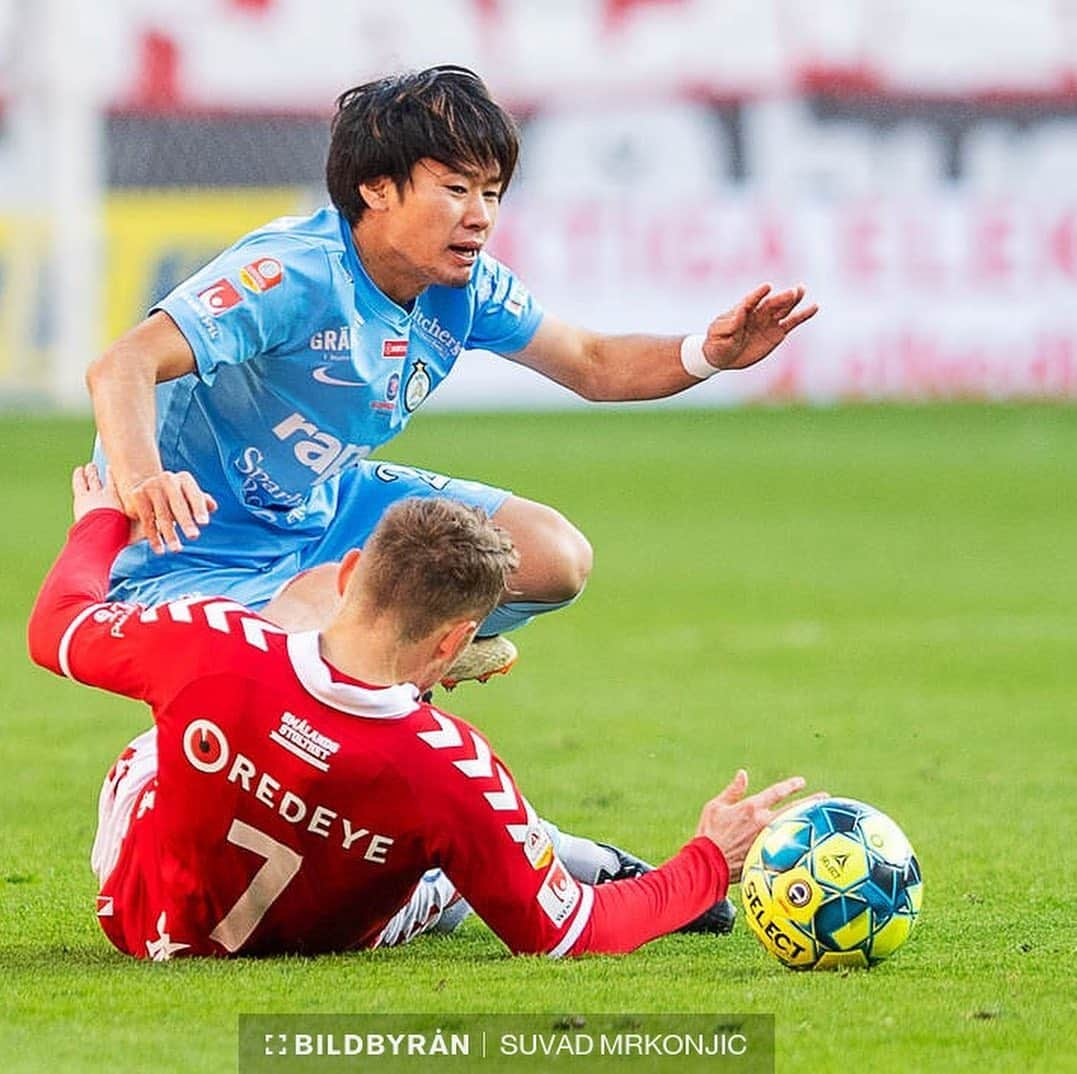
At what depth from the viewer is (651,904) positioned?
513 cm

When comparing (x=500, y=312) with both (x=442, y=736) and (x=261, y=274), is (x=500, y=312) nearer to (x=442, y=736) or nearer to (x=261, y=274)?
(x=261, y=274)

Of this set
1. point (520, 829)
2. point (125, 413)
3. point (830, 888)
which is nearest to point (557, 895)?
point (520, 829)

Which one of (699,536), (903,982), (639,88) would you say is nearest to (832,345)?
(639,88)

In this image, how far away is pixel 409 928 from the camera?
5523 mm

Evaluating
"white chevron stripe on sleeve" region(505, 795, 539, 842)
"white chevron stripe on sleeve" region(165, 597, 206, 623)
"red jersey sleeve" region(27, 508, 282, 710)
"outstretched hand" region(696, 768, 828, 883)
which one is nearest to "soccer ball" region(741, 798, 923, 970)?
"outstretched hand" region(696, 768, 828, 883)

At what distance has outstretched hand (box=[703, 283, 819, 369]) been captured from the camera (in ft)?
20.9

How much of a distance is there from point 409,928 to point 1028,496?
15256 millimetres

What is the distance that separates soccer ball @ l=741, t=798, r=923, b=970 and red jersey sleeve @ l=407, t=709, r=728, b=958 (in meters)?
0.13

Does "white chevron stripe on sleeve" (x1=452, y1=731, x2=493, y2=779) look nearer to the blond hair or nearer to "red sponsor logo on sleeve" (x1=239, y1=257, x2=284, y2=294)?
the blond hair

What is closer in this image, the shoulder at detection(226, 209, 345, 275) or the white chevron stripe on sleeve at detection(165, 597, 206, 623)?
the white chevron stripe on sleeve at detection(165, 597, 206, 623)

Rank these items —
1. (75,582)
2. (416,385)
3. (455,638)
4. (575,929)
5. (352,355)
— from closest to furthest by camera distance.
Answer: (455,638) < (575,929) < (75,582) < (352,355) < (416,385)

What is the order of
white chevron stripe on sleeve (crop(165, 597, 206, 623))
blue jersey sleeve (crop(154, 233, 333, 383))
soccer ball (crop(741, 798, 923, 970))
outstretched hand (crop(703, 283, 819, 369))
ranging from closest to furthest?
white chevron stripe on sleeve (crop(165, 597, 206, 623)), soccer ball (crop(741, 798, 923, 970)), blue jersey sleeve (crop(154, 233, 333, 383)), outstretched hand (crop(703, 283, 819, 369))

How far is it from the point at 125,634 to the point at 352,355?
1393mm

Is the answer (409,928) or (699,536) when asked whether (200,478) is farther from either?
(699,536)
